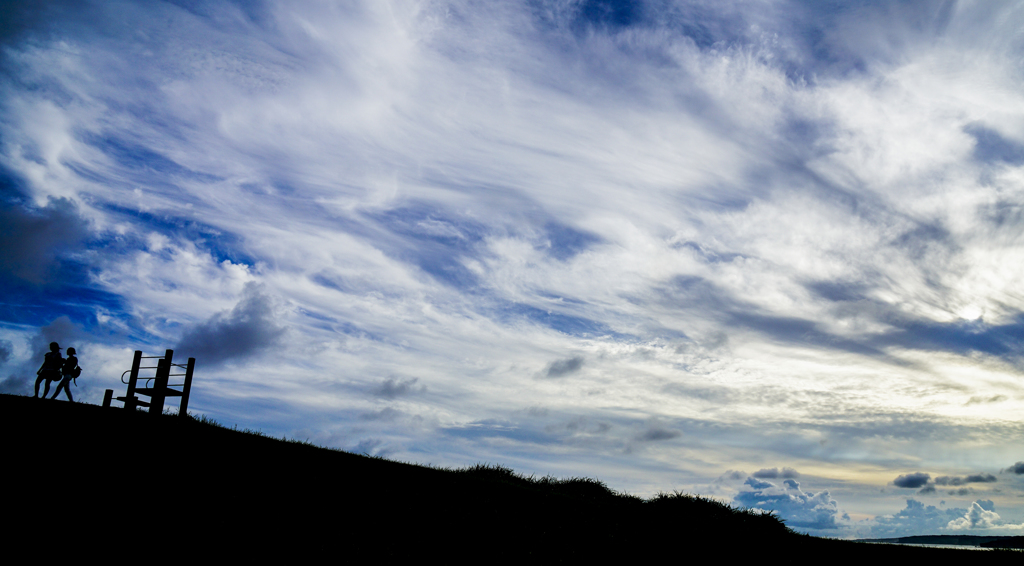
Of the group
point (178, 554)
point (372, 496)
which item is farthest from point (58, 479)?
point (372, 496)

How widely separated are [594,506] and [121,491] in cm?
1394

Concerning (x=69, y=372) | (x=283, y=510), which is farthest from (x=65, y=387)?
(x=283, y=510)

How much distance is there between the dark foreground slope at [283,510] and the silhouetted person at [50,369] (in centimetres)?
99

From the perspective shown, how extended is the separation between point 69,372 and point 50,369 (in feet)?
2.04

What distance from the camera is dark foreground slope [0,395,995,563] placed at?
11727mm

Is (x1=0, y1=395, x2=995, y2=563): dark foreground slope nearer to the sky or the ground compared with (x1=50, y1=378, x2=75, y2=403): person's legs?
nearer to the ground

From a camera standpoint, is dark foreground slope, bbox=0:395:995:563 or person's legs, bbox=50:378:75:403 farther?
person's legs, bbox=50:378:75:403

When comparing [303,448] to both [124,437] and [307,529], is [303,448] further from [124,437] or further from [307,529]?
[307,529]

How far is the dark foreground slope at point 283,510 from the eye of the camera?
1173 centimetres

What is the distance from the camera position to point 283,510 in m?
13.9

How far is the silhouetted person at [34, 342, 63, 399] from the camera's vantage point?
21.6 m

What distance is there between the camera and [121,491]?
13344mm

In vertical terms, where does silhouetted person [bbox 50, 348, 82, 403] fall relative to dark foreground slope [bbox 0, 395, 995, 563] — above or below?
above

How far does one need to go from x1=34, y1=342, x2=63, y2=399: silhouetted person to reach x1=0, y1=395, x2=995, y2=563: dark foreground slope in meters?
0.99
